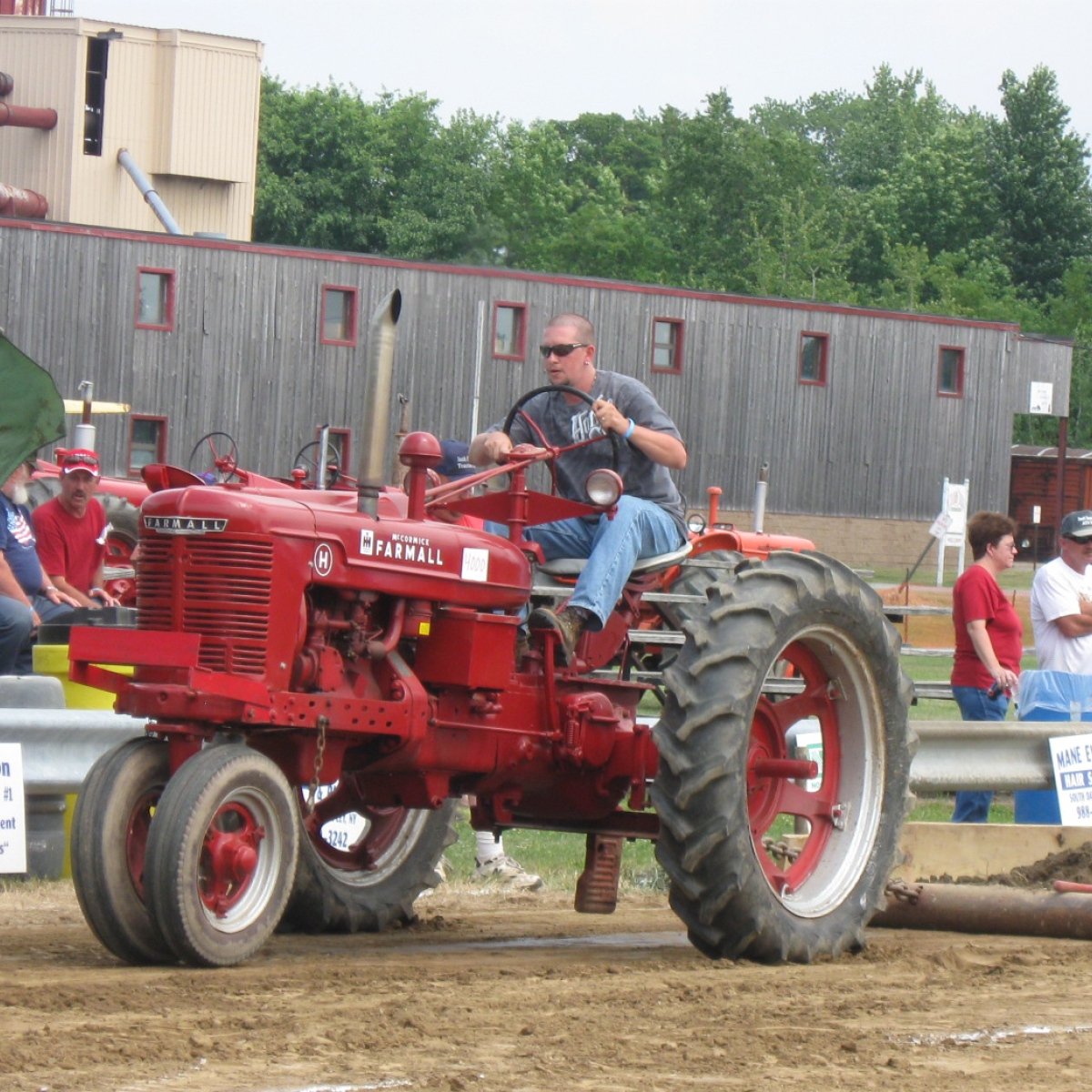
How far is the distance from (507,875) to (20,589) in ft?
10.1

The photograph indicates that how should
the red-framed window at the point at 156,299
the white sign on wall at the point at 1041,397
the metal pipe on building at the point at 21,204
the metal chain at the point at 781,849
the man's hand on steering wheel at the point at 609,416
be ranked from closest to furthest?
the man's hand on steering wheel at the point at 609,416
the metal chain at the point at 781,849
the red-framed window at the point at 156,299
the metal pipe on building at the point at 21,204
the white sign on wall at the point at 1041,397

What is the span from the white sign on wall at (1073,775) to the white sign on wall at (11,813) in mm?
4718

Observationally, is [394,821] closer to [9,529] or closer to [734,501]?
[9,529]

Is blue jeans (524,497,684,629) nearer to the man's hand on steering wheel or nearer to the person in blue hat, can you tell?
the man's hand on steering wheel

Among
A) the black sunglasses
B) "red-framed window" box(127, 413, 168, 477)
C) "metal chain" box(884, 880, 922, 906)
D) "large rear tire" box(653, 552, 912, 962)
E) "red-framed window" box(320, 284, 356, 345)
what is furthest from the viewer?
"red-framed window" box(320, 284, 356, 345)

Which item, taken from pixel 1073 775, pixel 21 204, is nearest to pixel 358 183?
pixel 21 204

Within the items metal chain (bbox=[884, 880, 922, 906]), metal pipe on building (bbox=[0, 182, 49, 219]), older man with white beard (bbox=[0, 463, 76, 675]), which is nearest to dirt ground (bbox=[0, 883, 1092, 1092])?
metal chain (bbox=[884, 880, 922, 906])

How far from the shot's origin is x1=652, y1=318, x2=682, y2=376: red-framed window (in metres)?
47.0

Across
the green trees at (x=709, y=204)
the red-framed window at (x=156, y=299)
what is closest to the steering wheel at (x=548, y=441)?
the red-framed window at (x=156, y=299)

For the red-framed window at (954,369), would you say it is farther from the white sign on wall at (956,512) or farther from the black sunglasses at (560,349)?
the black sunglasses at (560,349)

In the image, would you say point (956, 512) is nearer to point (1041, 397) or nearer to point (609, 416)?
point (1041, 397)

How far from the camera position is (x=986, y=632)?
10.1m

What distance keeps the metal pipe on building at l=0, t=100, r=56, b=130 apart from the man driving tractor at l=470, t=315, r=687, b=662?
147 ft

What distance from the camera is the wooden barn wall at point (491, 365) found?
137ft
